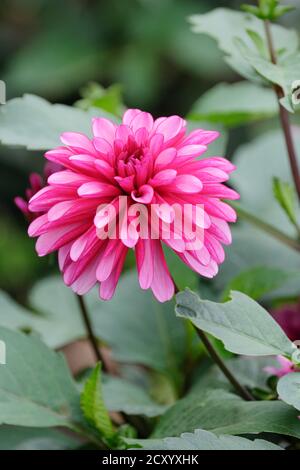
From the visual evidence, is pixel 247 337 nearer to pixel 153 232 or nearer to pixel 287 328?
pixel 153 232

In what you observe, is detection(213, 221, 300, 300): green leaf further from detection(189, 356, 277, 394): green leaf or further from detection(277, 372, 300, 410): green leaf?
detection(277, 372, 300, 410): green leaf

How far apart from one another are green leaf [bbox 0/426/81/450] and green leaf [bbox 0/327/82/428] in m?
0.05

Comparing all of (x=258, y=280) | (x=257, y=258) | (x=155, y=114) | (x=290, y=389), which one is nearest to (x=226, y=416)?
(x=290, y=389)

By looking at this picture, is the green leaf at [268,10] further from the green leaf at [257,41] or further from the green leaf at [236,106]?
the green leaf at [236,106]

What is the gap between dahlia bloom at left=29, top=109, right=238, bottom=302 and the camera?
0.43 meters

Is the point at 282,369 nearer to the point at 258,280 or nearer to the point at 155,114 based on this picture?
the point at 258,280

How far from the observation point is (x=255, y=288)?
62cm

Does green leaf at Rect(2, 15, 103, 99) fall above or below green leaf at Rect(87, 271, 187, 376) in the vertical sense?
above

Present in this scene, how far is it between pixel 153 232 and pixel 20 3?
4.53 ft

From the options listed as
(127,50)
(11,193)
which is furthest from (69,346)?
(127,50)

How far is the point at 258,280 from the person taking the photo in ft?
2.05

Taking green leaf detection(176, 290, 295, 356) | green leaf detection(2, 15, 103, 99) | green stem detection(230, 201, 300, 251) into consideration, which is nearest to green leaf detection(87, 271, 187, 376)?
green stem detection(230, 201, 300, 251)

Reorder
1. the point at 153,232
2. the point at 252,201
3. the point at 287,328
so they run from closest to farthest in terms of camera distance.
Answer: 1. the point at 153,232
2. the point at 287,328
3. the point at 252,201

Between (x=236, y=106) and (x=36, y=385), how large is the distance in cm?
36
